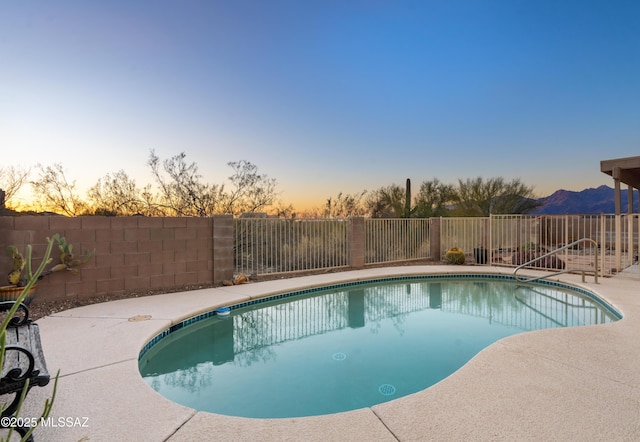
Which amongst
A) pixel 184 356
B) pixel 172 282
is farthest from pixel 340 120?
pixel 184 356

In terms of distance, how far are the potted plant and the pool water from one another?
237 cm

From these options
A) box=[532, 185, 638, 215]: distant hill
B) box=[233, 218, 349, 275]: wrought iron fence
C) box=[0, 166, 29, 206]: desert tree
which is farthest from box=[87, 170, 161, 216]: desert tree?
box=[532, 185, 638, 215]: distant hill

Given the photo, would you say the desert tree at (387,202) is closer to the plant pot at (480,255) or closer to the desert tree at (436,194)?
the desert tree at (436,194)

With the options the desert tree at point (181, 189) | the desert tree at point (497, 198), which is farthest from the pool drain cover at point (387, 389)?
the desert tree at point (497, 198)

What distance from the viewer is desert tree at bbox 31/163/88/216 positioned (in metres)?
8.04

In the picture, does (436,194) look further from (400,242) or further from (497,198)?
(400,242)

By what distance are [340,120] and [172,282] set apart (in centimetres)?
698

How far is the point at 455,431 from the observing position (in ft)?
6.60

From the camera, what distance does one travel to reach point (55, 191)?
8250mm

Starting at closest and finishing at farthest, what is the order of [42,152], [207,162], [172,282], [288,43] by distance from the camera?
[172,282]
[42,152]
[288,43]
[207,162]

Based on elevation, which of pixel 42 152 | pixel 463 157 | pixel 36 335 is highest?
pixel 463 157

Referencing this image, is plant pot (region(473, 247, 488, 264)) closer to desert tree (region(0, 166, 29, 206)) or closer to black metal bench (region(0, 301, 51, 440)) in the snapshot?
black metal bench (region(0, 301, 51, 440))

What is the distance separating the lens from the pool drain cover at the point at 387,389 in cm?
302

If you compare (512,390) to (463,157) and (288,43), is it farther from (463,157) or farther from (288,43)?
(463,157)
